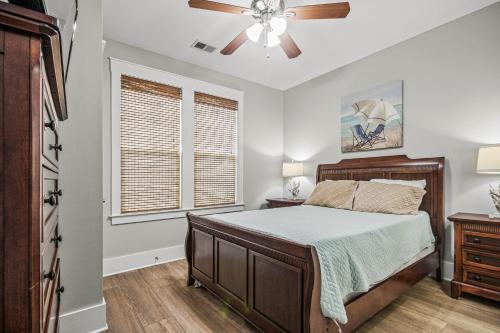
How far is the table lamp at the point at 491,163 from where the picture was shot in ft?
7.51

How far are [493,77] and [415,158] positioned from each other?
1066mm

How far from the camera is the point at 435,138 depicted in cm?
298

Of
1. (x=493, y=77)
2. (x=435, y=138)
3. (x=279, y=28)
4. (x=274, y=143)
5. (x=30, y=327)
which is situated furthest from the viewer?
(x=274, y=143)

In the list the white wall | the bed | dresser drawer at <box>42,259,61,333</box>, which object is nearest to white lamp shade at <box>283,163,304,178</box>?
the bed

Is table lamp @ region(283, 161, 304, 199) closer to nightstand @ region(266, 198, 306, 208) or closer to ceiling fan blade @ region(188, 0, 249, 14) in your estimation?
nightstand @ region(266, 198, 306, 208)

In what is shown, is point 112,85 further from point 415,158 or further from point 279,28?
point 415,158

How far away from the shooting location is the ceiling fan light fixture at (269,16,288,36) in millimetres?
2121

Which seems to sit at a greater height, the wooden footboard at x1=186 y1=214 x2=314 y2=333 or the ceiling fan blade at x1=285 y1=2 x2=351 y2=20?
the ceiling fan blade at x1=285 y1=2 x2=351 y2=20

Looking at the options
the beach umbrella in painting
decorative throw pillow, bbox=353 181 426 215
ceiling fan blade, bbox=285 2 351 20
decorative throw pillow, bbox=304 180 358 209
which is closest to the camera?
ceiling fan blade, bbox=285 2 351 20

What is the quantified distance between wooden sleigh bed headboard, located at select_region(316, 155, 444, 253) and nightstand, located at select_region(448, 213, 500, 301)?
1.21ft

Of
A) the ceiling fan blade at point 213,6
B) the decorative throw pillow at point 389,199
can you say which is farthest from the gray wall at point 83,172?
the decorative throw pillow at point 389,199

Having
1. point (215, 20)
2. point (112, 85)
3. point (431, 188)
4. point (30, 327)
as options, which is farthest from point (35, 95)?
point (431, 188)

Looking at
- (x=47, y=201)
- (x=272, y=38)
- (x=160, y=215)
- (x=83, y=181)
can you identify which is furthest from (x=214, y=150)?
(x=47, y=201)

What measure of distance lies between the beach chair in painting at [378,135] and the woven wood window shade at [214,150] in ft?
6.80
